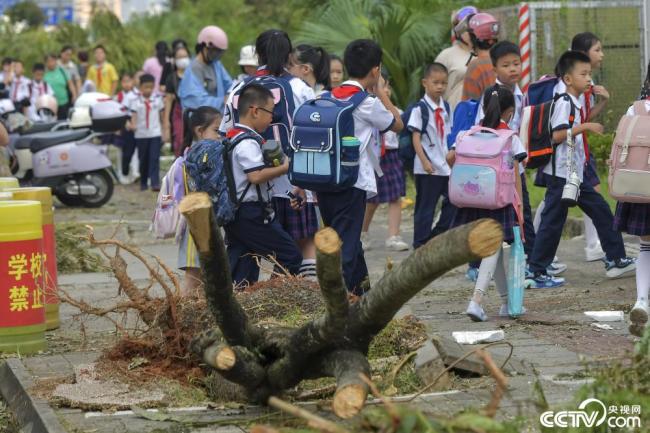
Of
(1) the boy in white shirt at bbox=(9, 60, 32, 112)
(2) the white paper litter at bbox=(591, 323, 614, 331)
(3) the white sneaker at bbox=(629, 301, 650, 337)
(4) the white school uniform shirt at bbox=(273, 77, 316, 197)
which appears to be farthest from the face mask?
(3) the white sneaker at bbox=(629, 301, 650, 337)

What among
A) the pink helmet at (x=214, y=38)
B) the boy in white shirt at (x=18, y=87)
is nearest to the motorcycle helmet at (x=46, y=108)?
the boy in white shirt at (x=18, y=87)

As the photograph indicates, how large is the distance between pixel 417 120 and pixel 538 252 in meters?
1.81

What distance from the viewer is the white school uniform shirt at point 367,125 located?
857 cm

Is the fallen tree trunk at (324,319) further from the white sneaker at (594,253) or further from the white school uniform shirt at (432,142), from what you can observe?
the white sneaker at (594,253)

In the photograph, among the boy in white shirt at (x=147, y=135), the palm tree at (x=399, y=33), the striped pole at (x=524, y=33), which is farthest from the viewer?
the boy in white shirt at (x=147, y=135)

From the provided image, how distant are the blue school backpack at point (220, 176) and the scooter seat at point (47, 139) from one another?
30.0 feet

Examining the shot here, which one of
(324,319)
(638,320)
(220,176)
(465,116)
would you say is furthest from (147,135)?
(324,319)

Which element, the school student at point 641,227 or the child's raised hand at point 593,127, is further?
the child's raised hand at point 593,127

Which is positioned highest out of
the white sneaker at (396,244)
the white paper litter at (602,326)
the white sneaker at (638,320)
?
the white sneaker at (638,320)

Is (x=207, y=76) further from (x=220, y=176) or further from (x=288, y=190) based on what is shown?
(x=220, y=176)

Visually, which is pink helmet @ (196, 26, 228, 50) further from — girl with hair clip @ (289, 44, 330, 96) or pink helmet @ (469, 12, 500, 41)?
pink helmet @ (469, 12, 500, 41)

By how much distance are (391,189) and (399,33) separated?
6.50m

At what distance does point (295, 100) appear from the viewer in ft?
30.4

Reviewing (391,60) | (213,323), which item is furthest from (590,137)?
(213,323)
